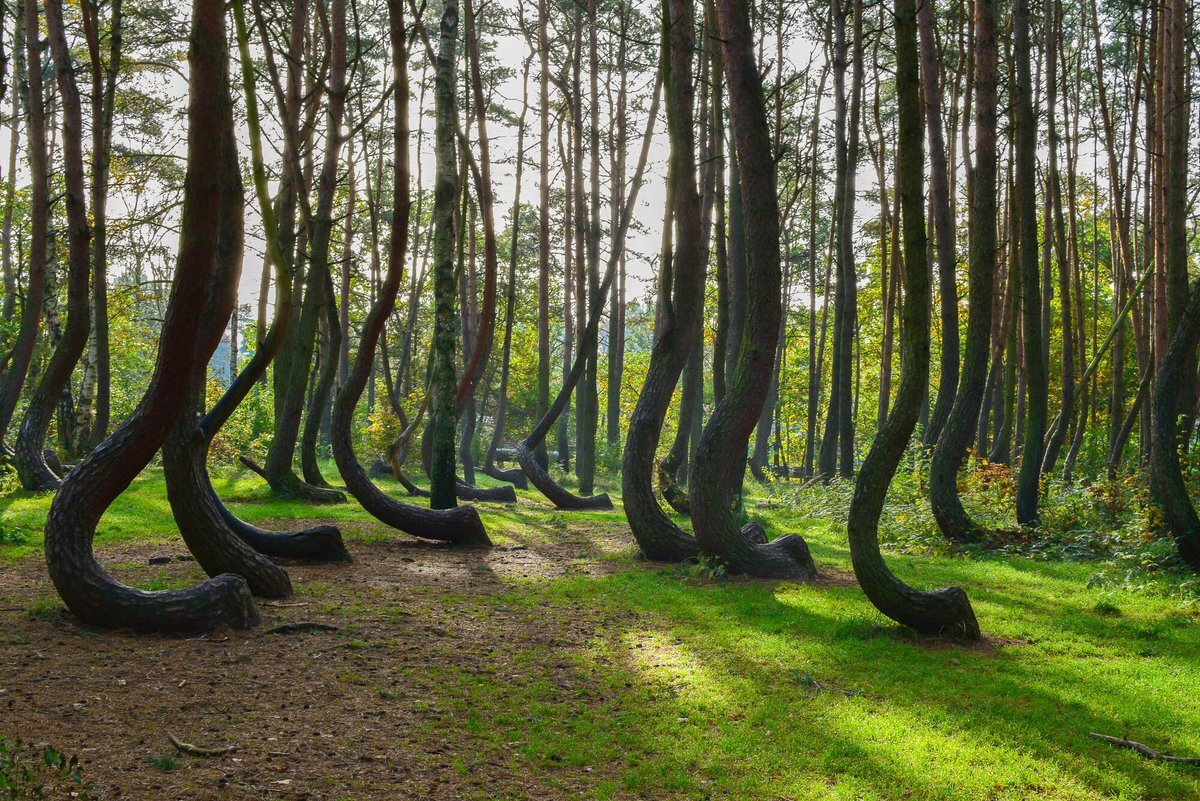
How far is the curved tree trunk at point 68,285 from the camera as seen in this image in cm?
1117

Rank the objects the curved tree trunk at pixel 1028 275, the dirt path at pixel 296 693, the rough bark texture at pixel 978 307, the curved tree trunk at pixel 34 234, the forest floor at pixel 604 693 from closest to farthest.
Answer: the dirt path at pixel 296 693 < the forest floor at pixel 604 693 < the rough bark texture at pixel 978 307 < the curved tree trunk at pixel 1028 275 < the curved tree trunk at pixel 34 234

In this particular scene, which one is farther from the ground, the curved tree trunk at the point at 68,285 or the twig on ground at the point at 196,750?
the curved tree trunk at the point at 68,285

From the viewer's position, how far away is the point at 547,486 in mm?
18469

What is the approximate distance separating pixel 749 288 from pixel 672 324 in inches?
72.8

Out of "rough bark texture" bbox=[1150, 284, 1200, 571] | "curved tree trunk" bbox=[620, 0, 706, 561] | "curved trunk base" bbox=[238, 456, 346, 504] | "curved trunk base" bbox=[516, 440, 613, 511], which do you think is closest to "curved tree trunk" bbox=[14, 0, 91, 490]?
"curved trunk base" bbox=[238, 456, 346, 504]

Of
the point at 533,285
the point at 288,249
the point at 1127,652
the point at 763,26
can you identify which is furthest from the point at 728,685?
the point at 533,285

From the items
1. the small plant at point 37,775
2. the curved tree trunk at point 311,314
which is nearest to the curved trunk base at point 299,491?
the curved tree trunk at point 311,314

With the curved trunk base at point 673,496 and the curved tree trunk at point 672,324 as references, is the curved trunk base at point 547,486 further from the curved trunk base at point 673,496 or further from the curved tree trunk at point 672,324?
the curved tree trunk at point 672,324

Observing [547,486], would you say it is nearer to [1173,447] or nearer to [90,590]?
[1173,447]

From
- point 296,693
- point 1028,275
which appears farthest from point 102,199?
point 1028,275

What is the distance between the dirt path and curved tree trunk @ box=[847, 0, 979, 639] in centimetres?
229

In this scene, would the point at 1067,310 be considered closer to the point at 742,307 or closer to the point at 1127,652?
the point at 742,307

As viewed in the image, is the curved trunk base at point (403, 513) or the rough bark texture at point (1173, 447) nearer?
the rough bark texture at point (1173, 447)

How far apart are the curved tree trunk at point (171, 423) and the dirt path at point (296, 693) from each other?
19cm
